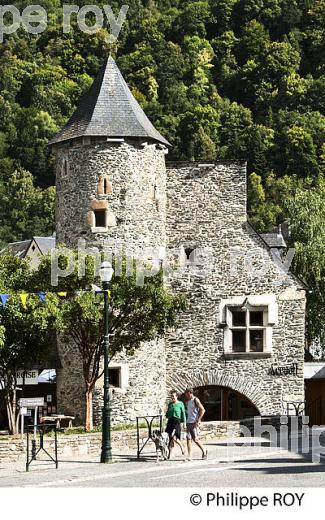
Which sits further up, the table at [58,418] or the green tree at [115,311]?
the green tree at [115,311]

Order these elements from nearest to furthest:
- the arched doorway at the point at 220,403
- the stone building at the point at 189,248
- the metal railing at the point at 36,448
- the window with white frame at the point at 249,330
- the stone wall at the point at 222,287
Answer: the metal railing at the point at 36,448
the stone building at the point at 189,248
the stone wall at the point at 222,287
the window with white frame at the point at 249,330
the arched doorway at the point at 220,403

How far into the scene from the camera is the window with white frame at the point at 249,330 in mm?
34875

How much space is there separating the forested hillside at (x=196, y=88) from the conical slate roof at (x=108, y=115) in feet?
187

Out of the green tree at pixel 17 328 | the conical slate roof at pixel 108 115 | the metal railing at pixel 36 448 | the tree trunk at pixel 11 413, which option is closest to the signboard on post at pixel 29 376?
the green tree at pixel 17 328

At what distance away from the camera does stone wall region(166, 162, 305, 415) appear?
3475 centimetres

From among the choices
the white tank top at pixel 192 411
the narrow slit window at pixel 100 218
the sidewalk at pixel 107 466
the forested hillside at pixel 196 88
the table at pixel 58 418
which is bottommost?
the sidewalk at pixel 107 466

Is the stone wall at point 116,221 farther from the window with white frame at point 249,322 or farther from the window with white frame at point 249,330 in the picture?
the window with white frame at point 249,330

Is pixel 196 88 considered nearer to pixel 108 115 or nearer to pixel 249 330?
pixel 249 330

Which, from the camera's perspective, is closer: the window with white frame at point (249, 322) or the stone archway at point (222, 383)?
the stone archway at point (222, 383)

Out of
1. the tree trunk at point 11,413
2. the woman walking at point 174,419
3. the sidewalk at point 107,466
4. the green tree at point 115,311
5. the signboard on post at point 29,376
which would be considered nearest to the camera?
the sidewalk at point 107,466

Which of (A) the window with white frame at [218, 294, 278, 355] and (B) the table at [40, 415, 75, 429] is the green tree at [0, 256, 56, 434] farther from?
(A) the window with white frame at [218, 294, 278, 355]

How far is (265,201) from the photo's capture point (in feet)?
342
